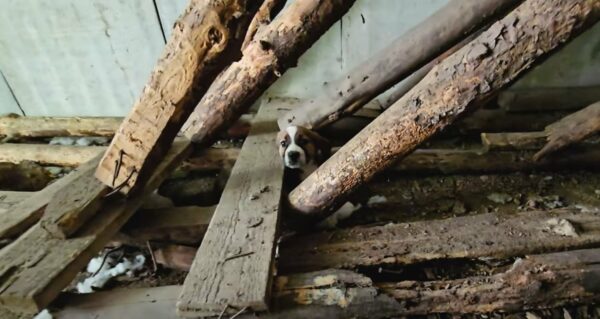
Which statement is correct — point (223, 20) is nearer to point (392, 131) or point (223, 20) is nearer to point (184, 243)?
point (392, 131)

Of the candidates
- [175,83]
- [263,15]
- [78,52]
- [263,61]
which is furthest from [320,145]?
[78,52]

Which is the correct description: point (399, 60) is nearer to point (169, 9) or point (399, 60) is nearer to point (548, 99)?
point (548, 99)

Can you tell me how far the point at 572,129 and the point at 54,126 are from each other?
3306 mm

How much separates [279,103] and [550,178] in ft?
5.60

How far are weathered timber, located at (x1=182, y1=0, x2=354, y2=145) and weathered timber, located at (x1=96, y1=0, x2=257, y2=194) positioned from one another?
1.65ft

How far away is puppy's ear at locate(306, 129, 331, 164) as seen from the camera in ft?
7.19

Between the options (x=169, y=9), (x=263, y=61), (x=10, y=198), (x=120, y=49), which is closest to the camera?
(x=263, y=61)

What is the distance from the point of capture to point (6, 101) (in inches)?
126

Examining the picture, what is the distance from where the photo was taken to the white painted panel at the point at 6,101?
10.2 feet

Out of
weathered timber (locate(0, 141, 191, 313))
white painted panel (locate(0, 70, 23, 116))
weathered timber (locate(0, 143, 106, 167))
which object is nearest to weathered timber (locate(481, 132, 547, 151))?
weathered timber (locate(0, 141, 191, 313))

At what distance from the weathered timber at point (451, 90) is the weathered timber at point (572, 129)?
1056 millimetres

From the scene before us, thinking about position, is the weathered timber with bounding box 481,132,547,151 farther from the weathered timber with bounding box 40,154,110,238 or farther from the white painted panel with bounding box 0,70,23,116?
the white painted panel with bounding box 0,70,23,116

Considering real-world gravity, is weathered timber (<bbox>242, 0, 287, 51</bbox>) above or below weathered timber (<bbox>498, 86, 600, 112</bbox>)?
below

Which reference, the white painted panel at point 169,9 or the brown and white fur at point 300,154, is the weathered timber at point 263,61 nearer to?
the brown and white fur at point 300,154
